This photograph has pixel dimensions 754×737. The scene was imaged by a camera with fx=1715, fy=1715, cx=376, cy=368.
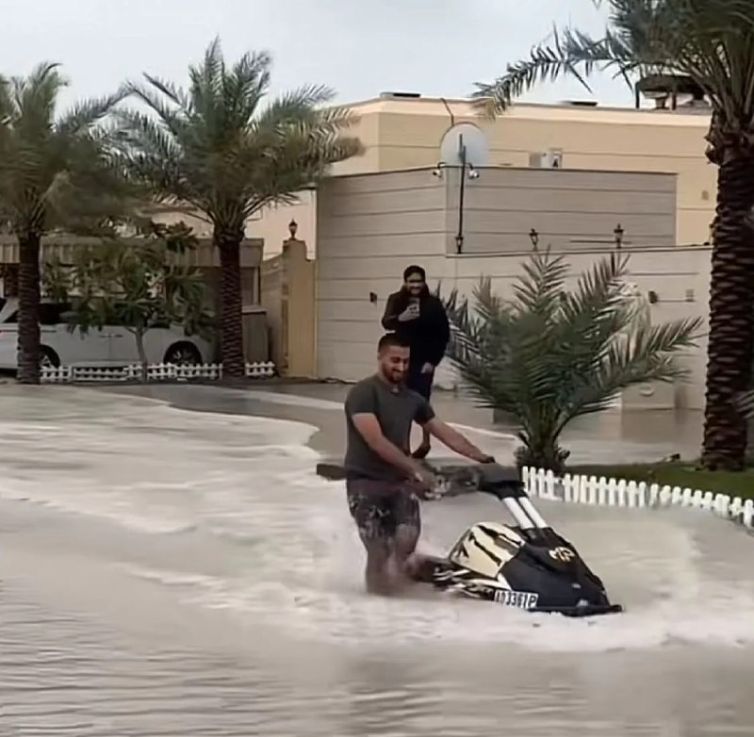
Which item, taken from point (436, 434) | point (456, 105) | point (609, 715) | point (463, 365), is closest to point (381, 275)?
point (456, 105)

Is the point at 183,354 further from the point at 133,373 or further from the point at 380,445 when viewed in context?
the point at 380,445

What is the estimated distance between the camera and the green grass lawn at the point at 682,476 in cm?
1361

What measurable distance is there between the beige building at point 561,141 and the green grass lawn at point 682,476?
76.7 ft

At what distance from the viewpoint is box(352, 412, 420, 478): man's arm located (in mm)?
9000

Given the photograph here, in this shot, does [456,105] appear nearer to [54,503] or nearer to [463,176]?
[463,176]

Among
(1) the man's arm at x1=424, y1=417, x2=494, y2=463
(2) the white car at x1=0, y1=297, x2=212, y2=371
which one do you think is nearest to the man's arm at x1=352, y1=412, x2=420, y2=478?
(1) the man's arm at x1=424, y1=417, x2=494, y2=463

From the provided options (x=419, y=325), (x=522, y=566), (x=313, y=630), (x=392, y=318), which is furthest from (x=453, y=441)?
(x=392, y=318)

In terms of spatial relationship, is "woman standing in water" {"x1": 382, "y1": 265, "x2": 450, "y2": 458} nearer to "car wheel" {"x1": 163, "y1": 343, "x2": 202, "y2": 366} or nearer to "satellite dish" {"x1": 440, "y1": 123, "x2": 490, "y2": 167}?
"satellite dish" {"x1": 440, "y1": 123, "x2": 490, "y2": 167}

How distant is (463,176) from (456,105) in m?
12.7

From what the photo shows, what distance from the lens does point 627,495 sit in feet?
42.8

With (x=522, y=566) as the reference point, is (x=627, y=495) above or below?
below

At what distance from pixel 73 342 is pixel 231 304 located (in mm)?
2965

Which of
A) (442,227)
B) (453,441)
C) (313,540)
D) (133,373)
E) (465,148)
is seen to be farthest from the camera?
(465,148)

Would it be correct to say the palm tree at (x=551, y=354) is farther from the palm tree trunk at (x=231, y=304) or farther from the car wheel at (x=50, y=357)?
the car wheel at (x=50, y=357)
